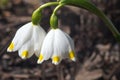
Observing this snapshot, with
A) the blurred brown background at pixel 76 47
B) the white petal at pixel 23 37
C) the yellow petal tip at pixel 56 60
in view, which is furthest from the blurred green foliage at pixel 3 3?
the yellow petal tip at pixel 56 60

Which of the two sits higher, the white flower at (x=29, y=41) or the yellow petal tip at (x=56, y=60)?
A: the white flower at (x=29, y=41)

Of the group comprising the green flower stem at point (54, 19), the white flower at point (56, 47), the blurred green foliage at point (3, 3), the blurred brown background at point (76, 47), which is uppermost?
the green flower stem at point (54, 19)

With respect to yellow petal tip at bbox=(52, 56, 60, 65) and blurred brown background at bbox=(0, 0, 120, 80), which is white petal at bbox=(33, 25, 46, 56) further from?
Result: blurred brown background at bbox=(0, 0, 120, 80)

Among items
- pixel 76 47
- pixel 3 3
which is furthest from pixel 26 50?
pixel 3 3

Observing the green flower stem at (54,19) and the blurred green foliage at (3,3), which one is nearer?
the green flower stem at (54,19)

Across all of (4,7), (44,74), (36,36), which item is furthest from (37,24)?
(4,7)

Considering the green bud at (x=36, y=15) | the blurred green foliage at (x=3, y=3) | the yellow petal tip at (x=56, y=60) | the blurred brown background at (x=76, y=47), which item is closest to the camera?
the yellow petal tip at (x=56, y=60)

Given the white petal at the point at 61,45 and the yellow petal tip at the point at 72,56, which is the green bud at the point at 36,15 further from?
the yellow petal tip at the point at 72,56
